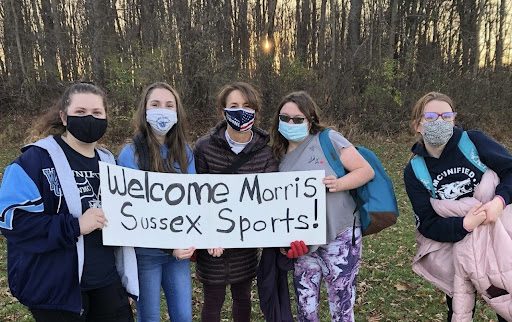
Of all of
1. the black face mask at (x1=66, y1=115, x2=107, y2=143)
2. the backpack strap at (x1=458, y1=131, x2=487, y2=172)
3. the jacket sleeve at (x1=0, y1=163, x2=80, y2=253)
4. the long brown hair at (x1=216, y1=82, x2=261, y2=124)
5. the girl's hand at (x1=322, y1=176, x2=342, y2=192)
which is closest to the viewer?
the jacket sleeve at (x1=0, y1=163, x2=80, y2=253)

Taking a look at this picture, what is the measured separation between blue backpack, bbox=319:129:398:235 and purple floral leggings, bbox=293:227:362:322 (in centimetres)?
15

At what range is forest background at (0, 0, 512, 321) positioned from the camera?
730 inches

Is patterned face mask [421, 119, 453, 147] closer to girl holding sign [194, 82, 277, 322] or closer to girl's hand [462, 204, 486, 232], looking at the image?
girl's hand [462, 204, 486, 232]

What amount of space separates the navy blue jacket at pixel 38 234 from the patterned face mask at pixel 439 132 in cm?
258

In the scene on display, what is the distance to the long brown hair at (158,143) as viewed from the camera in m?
3.43

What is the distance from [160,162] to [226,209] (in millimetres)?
638

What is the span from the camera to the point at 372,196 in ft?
11.4

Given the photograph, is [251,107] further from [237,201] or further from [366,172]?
[366,172]

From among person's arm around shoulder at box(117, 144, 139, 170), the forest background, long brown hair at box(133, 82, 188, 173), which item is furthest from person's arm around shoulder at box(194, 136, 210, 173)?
the forest background

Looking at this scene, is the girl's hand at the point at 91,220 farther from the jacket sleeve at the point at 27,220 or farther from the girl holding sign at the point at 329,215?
the girl holding sign at the point at 329,215

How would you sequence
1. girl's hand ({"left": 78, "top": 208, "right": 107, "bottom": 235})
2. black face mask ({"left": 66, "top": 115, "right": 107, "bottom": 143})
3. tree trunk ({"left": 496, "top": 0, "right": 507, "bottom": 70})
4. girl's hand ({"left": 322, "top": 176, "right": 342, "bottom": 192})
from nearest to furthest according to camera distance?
girl's hand ({"left": 78, "top": 208, "right": 107, "bottom": 235}) < black face mask ({"left": 66, "top": 115, "right": 107, "bottom": 143}) < girl's hand ({"left": 322, "top": 176, "right": 342, "bottom": 192}) < tree trunk ({"left": 496, "top": 0, "right": 507, "bottom": 70})

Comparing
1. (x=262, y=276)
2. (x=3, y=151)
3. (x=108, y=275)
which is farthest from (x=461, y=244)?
(x=3, y=151)

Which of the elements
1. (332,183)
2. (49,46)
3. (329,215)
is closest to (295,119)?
(332,183)

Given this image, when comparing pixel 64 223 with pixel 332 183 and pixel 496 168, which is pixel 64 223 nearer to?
pixel 332 183
